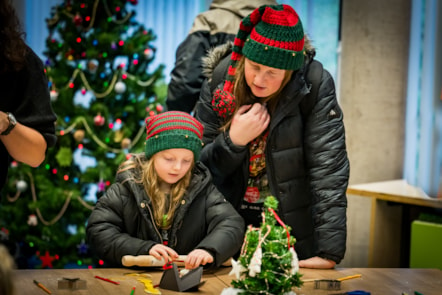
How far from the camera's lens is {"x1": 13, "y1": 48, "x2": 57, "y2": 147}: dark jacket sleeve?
2.58 metres

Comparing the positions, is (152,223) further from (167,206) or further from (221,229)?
(221,229)

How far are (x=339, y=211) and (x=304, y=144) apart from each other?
317mm

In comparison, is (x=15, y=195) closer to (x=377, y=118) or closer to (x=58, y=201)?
(x=58, y=201)

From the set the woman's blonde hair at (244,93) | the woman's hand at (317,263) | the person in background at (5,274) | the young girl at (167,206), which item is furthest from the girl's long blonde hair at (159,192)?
the person in background at (5,274)

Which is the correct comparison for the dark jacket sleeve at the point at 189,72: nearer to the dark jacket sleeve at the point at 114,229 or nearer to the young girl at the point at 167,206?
the young girl at the point at 167,206

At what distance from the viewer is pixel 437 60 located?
4.99 metres

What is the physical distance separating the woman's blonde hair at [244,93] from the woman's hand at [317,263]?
63 cm

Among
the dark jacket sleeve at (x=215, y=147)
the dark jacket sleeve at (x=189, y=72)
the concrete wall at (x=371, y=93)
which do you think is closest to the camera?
the dark jacket sleeve at (x=215, y=147)

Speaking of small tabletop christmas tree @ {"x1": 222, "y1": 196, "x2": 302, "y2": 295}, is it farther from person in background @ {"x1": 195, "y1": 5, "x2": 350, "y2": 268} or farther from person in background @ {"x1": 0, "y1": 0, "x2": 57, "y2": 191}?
person in background @ {"x1": 0, "y1": 0, "x2": 57, "y2": 191}

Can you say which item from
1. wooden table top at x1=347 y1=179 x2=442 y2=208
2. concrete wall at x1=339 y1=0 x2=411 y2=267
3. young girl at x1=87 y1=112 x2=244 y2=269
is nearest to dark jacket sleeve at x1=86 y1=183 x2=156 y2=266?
young girl at x1=87 y1=112 x2=244 y2=269

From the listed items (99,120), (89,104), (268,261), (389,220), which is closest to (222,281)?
(268,261)

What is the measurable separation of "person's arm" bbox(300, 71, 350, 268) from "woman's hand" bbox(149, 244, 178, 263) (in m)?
0.56

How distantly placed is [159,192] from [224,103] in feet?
1.50

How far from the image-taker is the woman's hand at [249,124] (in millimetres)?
2941
